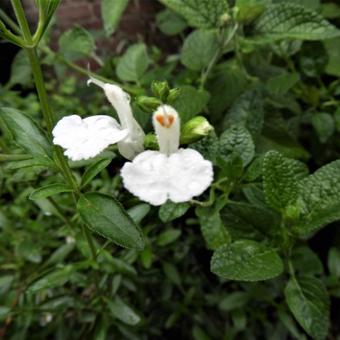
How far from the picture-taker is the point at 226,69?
3.07 ft

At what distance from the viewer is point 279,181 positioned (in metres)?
0.62

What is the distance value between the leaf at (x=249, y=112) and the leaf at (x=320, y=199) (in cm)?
17

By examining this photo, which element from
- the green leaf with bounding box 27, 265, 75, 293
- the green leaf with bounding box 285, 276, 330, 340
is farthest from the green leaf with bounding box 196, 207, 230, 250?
the green leaf with bounding box 27, 265, 75, 293

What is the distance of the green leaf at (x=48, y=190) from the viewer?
558 mm

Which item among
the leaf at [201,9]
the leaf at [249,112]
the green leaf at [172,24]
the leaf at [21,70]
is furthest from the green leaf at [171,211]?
the green leaf at [172,24]

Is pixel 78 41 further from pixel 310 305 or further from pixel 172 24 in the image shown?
pixel 310 305

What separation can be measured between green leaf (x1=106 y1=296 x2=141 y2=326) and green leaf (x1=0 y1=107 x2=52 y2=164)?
0.38 metres

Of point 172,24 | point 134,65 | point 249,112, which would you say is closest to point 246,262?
point 249,112

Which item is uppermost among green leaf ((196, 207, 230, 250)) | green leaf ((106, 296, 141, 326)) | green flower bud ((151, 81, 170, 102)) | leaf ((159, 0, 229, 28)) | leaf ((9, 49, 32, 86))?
leaf ((159, 0, 229, 28))

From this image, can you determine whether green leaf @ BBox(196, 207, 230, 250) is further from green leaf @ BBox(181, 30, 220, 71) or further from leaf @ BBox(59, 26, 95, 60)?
leaf @ BBox(59, 26, 95, 60)

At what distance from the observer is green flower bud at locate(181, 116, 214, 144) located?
548mm

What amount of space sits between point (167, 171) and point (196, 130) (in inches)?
2.7

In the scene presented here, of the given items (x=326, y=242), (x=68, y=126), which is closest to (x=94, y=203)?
(x=68, y=126)

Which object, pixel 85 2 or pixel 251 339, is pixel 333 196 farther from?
pixel 85 2
